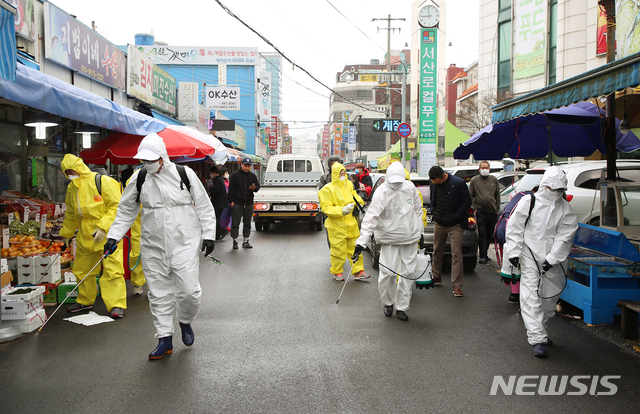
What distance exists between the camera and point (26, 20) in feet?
28.4

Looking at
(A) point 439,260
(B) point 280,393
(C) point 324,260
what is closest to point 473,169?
(C) point 324,260

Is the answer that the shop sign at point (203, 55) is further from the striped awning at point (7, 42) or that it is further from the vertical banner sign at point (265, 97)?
the striped awning at point (7, 42)

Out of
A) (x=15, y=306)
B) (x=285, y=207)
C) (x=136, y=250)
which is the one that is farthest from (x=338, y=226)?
(x=285, y=207)

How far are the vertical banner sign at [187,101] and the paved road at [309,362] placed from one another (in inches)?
536

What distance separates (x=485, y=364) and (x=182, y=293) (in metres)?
2.80

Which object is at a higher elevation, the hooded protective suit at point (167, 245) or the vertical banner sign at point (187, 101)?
the vertical banner sign at point (187, 101)

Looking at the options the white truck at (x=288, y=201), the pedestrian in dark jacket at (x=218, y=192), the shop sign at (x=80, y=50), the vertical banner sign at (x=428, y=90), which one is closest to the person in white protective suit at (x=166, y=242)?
the shop sign at (x=80, y=50)

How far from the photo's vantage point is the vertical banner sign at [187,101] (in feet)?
63.1

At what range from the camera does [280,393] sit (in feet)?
12.4

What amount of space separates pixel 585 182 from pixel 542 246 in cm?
506

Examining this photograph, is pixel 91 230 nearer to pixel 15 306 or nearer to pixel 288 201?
pixel 15 306

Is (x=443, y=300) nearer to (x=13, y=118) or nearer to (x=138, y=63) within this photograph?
(x=13, y=118)

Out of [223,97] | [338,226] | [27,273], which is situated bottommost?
[27,273]

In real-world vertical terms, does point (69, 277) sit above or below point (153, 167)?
below
